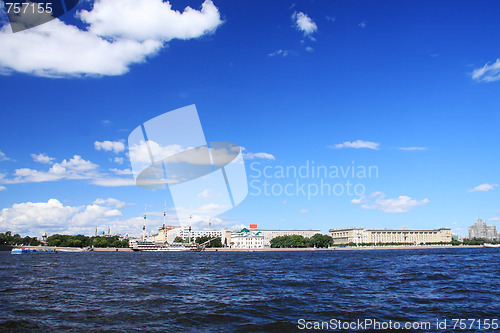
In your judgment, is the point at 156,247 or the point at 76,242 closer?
the point at 156,247

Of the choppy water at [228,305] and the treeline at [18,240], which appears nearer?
the choppy water at [228,305]

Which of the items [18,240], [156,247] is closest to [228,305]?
[156,247]

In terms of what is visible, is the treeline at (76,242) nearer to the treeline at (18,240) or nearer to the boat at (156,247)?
the treeline at (18,240)

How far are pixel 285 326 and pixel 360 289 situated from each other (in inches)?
431

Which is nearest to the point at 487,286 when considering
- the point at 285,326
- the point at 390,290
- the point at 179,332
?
the point at 390,290

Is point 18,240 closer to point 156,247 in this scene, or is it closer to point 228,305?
point 156,247

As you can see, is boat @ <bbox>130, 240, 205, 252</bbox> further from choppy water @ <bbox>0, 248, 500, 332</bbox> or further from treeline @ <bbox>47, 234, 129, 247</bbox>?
choppy water @ <bbox>0, 248, 500, 332</bbox>

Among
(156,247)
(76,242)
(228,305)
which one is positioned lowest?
(156,247)

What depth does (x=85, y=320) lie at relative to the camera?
1356 centimetres

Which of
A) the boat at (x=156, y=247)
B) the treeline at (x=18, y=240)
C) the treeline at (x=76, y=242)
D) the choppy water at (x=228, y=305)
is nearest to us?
the choppy water at (x=228, y=305)

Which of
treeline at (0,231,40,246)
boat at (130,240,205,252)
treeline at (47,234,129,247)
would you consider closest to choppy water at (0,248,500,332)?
boat at (130,240,205,252)

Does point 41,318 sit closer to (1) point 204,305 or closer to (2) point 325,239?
(1) point 204,305

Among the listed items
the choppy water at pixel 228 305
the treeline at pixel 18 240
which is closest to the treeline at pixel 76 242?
the treeline at pixel 18 240

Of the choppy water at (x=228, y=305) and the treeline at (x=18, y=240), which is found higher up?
the choppy water at (x=228, y=305)
